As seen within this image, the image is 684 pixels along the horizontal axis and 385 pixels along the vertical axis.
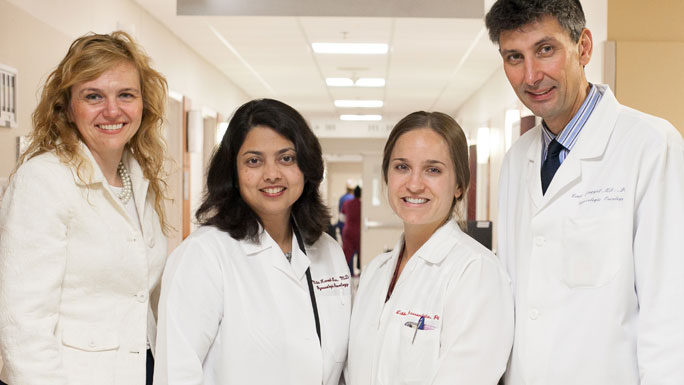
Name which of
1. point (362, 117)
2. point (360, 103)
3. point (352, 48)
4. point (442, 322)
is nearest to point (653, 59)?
point (442, 322)

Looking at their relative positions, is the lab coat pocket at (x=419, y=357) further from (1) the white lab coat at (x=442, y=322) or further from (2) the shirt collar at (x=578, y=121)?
(2) the shirt collar at (x=578, y=121)

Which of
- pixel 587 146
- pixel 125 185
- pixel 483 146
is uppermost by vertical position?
pixel 483 146

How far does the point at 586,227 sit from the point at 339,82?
7.74 metres

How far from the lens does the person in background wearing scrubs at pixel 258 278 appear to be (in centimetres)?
181

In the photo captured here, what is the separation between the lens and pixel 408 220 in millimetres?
1910

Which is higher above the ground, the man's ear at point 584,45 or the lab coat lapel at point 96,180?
the man's ear at point 584,45

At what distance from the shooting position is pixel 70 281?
1.97 m

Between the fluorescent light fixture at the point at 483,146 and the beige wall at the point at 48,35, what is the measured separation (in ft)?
12.8

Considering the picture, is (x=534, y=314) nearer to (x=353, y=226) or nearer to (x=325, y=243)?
(x=325, y=243)

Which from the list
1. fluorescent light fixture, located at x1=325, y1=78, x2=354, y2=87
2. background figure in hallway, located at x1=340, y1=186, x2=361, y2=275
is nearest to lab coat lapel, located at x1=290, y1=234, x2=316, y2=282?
fluorescent light fixture, located at x1=325, y1=78, x2=354, y2=87

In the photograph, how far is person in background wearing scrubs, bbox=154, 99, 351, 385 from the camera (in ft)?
5.93

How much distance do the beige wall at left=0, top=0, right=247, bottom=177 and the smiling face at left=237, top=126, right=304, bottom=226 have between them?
0.66m

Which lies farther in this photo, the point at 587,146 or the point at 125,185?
the point at 125,185

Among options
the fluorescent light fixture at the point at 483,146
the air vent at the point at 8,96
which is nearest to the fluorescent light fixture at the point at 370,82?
the fluorescent light fixture at the point at 483,146
